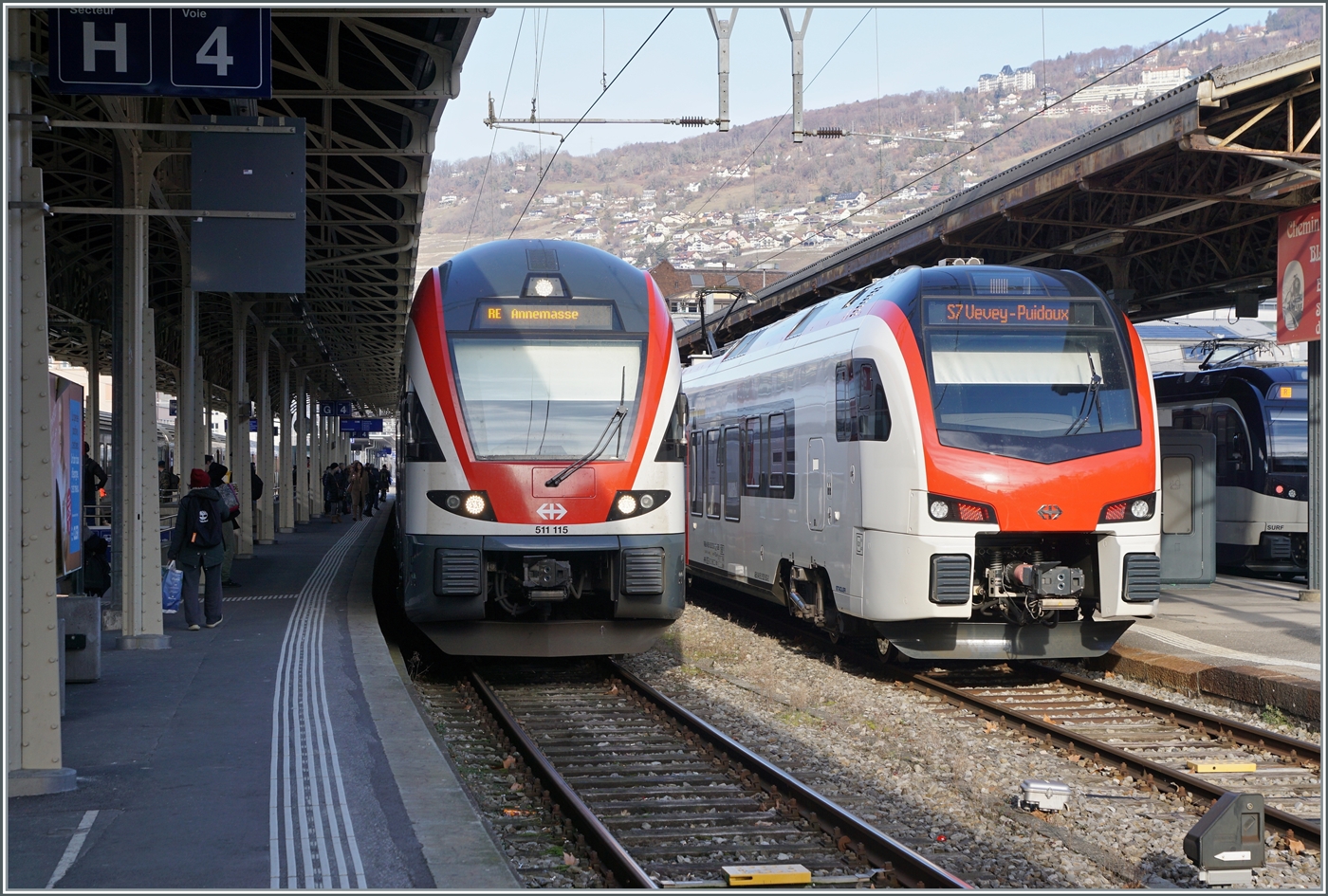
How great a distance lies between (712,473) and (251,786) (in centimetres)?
1025

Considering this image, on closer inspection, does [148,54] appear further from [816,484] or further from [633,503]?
[816,484]

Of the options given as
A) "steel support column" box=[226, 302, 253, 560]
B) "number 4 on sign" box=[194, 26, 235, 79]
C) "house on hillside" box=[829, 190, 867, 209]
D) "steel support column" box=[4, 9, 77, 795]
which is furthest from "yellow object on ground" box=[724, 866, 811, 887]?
"house on hillside" box=[829, 190, 867, 209]

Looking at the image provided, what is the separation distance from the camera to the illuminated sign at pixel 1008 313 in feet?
34.8

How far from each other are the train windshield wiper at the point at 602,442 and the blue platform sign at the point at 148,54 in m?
3.57

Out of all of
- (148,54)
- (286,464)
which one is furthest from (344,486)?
(148,54)

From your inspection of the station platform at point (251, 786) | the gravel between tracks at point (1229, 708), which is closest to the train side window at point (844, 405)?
the gravel between tracks at point (1229, 708)

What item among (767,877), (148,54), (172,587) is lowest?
(767,877)

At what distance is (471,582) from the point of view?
396 inches

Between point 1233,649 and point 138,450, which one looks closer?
point 1233,649

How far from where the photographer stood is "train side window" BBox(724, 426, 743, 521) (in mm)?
15055

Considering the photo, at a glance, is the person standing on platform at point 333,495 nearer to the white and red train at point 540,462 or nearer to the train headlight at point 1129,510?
the white and red train at point 540,462

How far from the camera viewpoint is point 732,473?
15.4 meters

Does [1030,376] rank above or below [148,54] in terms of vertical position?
below

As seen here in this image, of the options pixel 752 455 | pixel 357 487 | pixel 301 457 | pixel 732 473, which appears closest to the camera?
pixel 752 455
